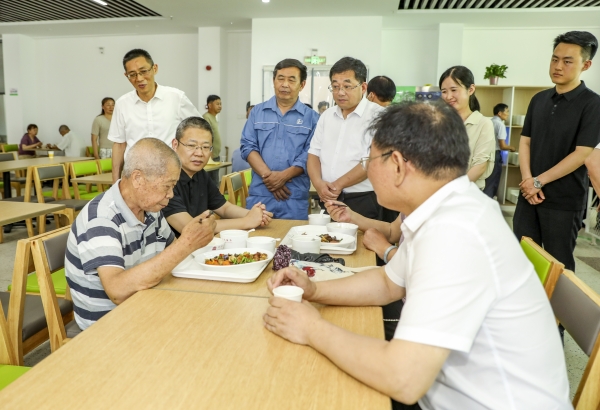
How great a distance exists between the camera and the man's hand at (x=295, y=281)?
1.35m

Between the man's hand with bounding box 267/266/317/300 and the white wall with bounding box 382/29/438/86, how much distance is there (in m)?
7.83

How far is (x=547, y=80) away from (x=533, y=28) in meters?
0.96

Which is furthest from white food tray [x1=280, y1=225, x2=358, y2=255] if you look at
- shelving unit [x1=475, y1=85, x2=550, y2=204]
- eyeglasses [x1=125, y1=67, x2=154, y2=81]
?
shelving unit [x1=475, y1=85, x2=550, y2=204]

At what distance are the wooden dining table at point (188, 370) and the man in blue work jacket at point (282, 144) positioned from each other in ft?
6.09

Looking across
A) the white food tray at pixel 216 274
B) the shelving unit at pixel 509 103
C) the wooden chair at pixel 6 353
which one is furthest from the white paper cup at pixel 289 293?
the shelving unit at pixel 509 103

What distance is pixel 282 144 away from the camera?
3180 millimetres

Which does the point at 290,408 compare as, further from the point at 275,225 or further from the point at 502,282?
the point at 275,225

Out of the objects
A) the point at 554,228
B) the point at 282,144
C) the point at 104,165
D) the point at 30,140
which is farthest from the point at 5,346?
the point at 30,140

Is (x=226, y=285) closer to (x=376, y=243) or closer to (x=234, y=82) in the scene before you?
(x=376, y=243)

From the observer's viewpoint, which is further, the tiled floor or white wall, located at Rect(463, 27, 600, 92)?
white wall, located at Rect(463, 27, 600, 92)

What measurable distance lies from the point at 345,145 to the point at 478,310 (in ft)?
7.15

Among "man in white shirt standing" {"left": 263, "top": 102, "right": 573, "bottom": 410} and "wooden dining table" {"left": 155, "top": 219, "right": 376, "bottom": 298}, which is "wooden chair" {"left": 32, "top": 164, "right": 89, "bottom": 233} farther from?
"man in white shirt standing" {"left": 263, "top": 102, "right": 573, "bottom": 410}

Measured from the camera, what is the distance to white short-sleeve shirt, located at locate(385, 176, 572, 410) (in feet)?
2.92

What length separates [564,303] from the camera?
132cm
